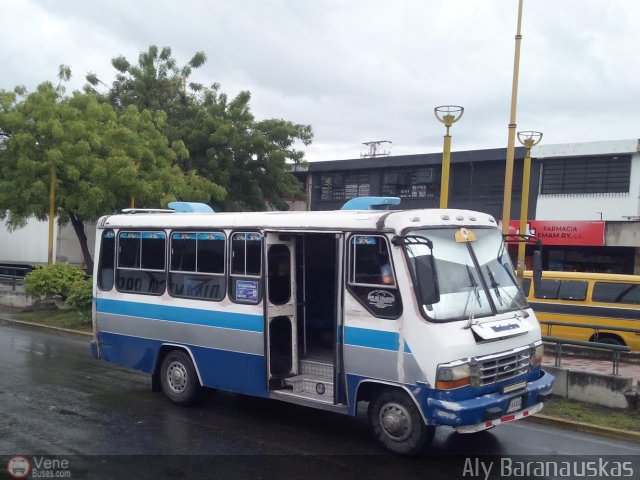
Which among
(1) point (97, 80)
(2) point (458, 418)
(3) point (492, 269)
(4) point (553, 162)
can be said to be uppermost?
(1) point (97, 80)

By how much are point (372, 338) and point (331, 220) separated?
1.50m

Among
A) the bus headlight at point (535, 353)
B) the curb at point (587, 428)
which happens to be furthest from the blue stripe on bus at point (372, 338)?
the curb at point (587, 428)

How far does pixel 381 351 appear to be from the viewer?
22.8 ft

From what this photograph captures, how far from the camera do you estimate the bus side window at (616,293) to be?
515 inches

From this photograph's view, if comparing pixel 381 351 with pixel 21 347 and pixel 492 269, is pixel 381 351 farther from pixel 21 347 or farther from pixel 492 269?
pixel 21 347

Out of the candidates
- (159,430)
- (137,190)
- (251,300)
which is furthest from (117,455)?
→ (137,190)

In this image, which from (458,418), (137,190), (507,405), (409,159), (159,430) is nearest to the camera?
(458,418)

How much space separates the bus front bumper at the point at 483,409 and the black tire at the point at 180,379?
3.82 m

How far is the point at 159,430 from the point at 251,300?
1.99 metres

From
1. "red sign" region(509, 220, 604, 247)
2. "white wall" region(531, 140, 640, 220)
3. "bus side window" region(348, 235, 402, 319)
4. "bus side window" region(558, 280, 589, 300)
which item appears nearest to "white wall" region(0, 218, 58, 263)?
"red sign" region(509, 220, 604, 247)

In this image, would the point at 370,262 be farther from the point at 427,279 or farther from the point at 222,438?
the point at 222,438

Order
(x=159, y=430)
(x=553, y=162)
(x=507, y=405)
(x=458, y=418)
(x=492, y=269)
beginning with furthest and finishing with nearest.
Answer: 1. (x=553, y=162)
2. (x=159, y=430)
3. (x=492, y=269)
4. (x=507, y=405)
5. (x=458, y=418)

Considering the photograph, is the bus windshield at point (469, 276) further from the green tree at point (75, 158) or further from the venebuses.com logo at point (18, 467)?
the green tree at point (75, 158)

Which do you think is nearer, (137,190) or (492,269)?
(492,269)
